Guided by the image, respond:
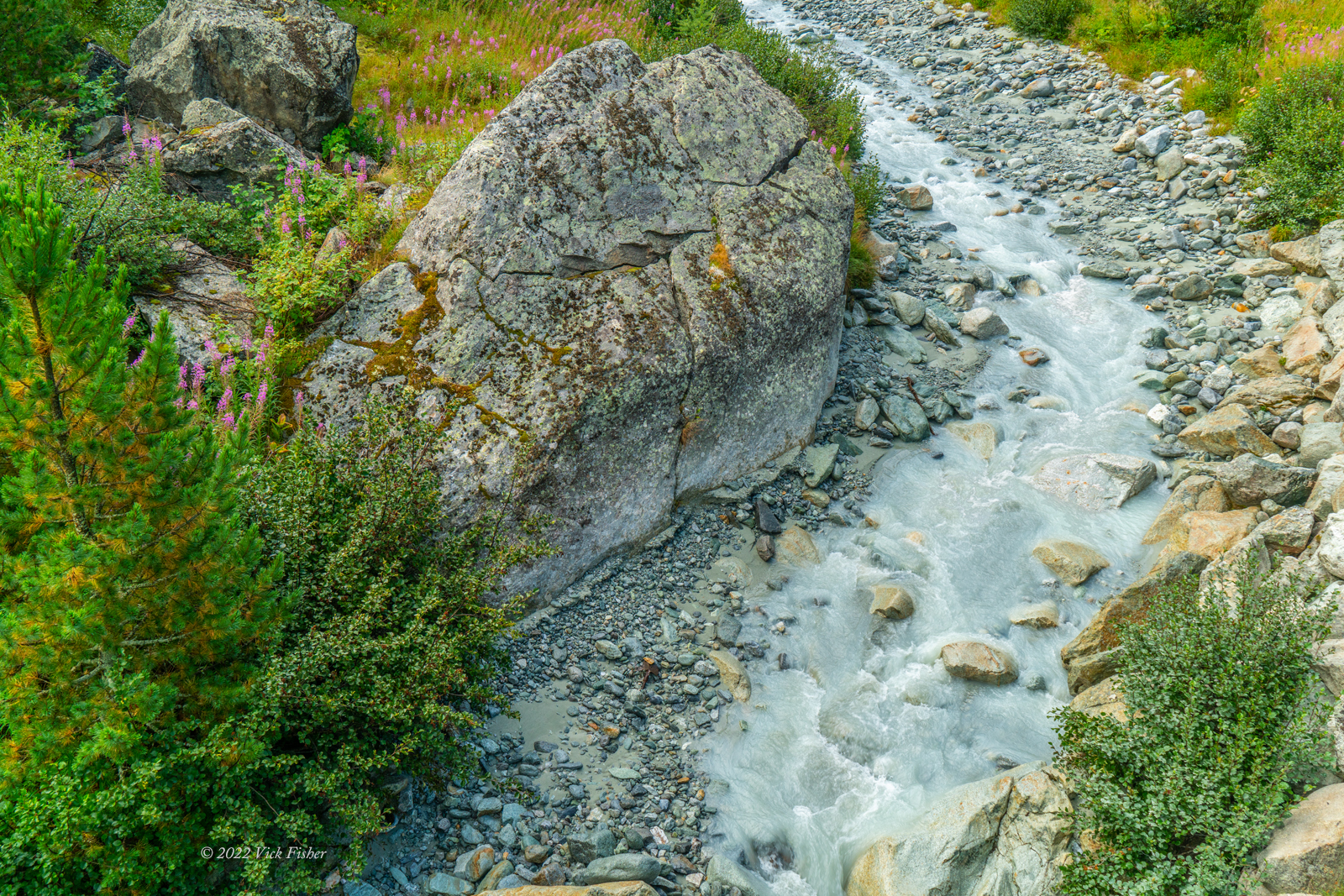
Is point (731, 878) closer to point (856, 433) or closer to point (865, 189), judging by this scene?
point (856, 433)

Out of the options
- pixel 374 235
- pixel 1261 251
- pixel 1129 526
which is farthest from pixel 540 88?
pixel 1261 251

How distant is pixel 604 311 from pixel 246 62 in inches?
250

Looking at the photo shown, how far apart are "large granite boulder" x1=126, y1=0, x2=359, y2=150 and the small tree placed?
6604 mm

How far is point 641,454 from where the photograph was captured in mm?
8086

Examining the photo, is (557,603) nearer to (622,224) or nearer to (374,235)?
(622,224)

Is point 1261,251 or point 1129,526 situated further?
point 1261,251

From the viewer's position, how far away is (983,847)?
5.75m

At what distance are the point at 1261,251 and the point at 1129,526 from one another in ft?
20.3

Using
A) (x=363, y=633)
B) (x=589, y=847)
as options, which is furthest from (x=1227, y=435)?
(x=363, y=633)

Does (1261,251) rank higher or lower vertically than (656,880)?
higher

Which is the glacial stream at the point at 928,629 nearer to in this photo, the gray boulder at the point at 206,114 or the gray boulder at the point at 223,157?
the gray boulder at the point at 223,157

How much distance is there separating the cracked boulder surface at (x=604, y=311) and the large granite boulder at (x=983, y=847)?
3.78m

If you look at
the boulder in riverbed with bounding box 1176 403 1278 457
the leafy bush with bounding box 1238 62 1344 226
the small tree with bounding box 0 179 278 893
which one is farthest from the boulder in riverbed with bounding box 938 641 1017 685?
the leafy bush with bounding box 1238 62 1344 226

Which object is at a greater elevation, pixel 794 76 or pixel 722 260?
pixel 794 76
